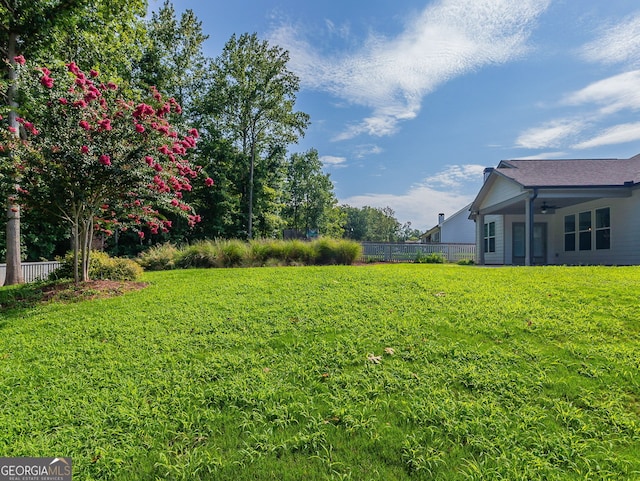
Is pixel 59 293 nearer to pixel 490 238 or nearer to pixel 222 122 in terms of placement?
pixel 490 238

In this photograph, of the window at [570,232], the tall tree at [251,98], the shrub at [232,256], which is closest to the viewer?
the shrub at [232,256]

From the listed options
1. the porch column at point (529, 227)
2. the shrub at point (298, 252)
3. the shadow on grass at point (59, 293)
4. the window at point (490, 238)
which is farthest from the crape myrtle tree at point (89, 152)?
the window at point (490, 238)

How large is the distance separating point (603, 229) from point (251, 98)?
20933 mm

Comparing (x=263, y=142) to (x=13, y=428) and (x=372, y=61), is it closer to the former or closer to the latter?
(x=372, y=61)

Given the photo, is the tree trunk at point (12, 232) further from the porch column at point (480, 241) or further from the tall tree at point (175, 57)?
the porch column at point (480, 241)

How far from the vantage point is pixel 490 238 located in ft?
55.3

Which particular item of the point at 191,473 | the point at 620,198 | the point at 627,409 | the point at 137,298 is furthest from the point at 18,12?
the point at 620,198

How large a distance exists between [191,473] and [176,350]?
6.28 ft

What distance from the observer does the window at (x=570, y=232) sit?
1354 cm

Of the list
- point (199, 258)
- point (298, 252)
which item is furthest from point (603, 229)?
point (199, 258)

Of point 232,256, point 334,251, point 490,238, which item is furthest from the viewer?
point 490,238

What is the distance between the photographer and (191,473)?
1.93m

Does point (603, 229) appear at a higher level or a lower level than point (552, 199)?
lower

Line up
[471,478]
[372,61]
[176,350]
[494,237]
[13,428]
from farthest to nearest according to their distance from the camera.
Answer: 1. [494,237]
2. [372,61]
3. [176,350]
4. [13,428]
5. [471,478]
